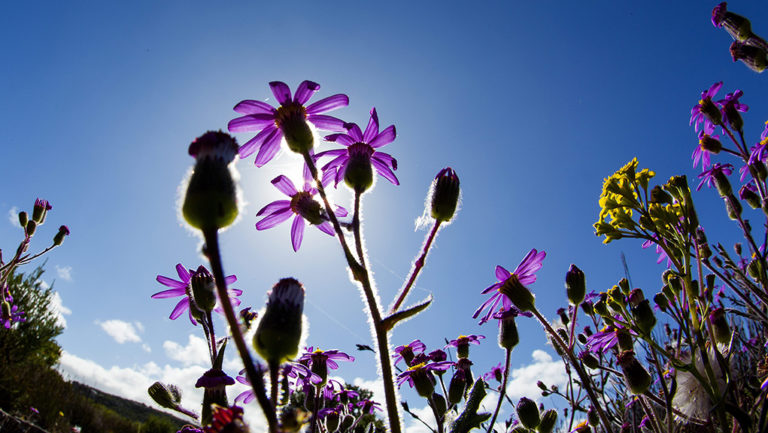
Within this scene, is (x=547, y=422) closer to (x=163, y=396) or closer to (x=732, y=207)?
(x=163, y=396)

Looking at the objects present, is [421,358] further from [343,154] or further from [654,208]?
[654,208]

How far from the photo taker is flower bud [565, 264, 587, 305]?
2.14 m

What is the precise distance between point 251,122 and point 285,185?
0.30 meters

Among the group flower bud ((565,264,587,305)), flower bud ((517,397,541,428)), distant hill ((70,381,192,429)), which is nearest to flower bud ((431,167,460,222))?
flower bud ((565,264,587,305))

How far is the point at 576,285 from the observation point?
2143mm

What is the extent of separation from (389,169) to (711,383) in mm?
1606

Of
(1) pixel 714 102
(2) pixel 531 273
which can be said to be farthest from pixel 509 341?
(1) pixel 714 102

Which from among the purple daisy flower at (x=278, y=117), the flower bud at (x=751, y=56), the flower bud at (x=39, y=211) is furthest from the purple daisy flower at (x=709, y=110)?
the flower bud at (x=39, y=211)

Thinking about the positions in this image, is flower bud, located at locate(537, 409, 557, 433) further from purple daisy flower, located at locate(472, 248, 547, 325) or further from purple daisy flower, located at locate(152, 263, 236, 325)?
purple daisy flower, located at locate(152, 263, 236, 325)

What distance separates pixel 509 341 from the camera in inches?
84.7

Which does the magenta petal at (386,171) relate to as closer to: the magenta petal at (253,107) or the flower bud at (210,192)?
the magenta petal at (253,107)

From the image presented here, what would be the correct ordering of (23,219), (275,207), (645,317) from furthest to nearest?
(23,219) < (645,317) < (275,207)

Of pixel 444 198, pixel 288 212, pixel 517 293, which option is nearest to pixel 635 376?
pixel 517 293

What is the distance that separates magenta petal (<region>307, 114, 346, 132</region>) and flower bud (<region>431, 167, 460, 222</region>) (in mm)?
450
